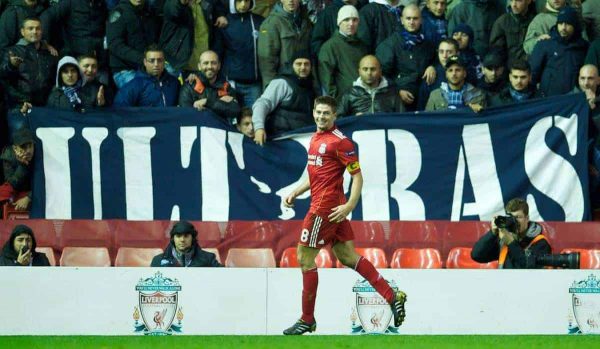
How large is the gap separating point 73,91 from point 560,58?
5160mm

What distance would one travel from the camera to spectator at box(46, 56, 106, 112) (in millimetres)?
12758

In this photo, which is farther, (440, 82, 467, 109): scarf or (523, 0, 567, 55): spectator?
(523, 0, 567, 55): spectator

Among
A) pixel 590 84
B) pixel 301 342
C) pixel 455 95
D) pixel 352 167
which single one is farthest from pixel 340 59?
pixel 301 342

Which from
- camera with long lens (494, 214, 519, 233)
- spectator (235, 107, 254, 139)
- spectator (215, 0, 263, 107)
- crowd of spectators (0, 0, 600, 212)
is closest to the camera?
camera with long lens (494, 214, 519, 233)

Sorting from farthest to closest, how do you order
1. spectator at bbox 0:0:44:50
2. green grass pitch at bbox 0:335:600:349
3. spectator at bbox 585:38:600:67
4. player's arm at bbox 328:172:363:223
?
1. spectator at bbox 0:0:44:50
2. spectator at bbox 585:38:600:67
3. player's arm at bbox 328:172:363:223
4. green grass pitch at bbox 0:335:600:349

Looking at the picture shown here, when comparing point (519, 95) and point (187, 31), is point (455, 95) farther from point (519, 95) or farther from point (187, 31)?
point (187, 31)

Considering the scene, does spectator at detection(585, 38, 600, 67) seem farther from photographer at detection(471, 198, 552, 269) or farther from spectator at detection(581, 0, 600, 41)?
photographer at detection(471, 198, 552, 269)

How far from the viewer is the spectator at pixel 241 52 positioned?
1357cm

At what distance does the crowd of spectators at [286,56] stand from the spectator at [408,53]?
1cm

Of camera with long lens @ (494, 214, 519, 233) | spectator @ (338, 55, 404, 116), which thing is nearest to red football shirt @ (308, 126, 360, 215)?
camera with long lens @ (494, 214, 519, 233)

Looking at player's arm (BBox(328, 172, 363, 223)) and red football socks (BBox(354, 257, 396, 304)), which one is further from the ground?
player's arm (BBox(328, 172, 363, 223))

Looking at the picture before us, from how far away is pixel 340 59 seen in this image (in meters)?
13.3

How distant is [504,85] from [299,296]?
13.5 ft

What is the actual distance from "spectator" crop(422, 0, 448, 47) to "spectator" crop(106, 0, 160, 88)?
10.1 feet
